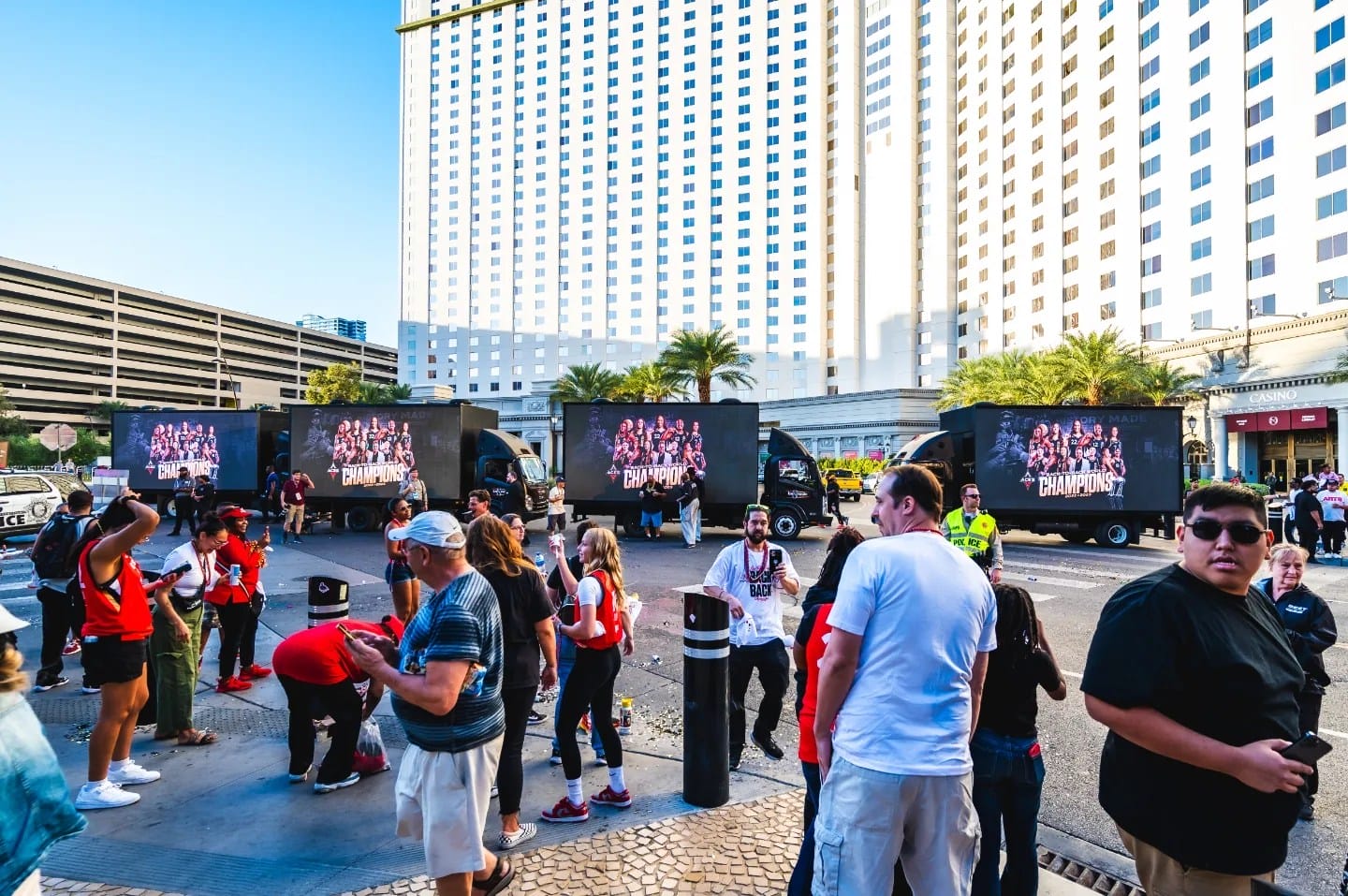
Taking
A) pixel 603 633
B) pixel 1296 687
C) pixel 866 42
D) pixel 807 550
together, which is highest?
pixel 866 42

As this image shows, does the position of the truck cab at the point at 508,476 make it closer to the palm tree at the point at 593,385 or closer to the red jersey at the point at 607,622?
the red jersey at the point at 607,622

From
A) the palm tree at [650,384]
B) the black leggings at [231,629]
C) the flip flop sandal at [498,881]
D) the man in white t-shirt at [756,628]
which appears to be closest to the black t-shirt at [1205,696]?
the flip flop sandal at [498,881]

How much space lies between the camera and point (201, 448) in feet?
75.8

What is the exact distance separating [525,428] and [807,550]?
6797 centimetres

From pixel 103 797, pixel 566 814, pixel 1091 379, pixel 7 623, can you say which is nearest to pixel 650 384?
pixel 1091 379

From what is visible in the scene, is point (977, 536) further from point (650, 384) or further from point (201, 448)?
point (650, 384)

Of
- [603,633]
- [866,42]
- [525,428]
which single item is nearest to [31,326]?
[525,428]

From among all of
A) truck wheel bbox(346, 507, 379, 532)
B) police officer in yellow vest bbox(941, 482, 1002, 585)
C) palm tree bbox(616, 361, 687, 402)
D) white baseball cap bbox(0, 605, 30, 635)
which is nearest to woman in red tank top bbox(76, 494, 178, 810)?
white baseball cap bbox(0, 605, 30, 635)

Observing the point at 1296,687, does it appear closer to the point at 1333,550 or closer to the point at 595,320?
the point at 1333,550

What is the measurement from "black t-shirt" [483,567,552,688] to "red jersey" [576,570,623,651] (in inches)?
15.2

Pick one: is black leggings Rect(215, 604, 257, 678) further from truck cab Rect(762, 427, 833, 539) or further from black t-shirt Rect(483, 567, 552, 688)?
truck cab Rect(762, 427, 833, 539)

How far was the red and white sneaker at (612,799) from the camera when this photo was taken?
14.0 feet

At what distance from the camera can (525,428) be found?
267ft

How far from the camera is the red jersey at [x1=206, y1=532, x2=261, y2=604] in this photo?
20.6ft
